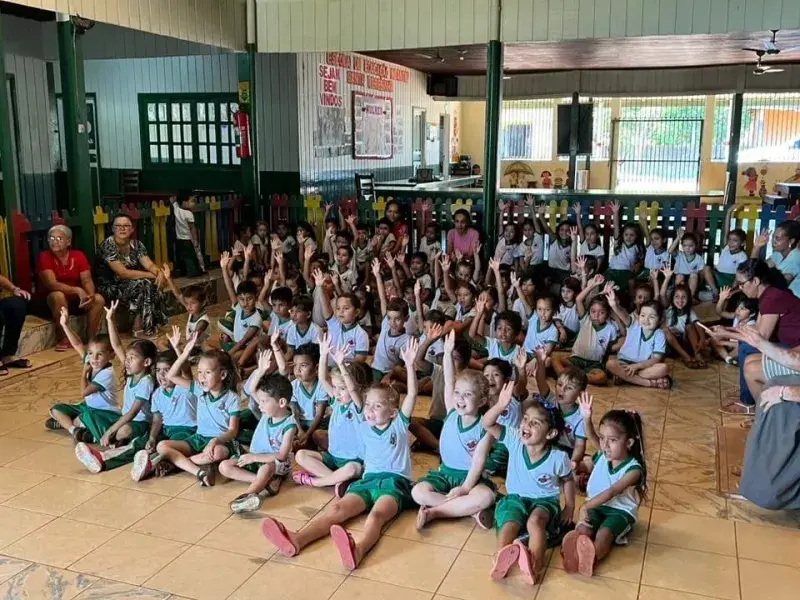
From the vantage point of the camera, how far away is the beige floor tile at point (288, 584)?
9.67 feet

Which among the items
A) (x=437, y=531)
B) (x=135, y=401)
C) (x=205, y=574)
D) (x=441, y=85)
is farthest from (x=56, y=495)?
(x=441, y=85)

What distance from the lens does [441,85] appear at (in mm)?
15734

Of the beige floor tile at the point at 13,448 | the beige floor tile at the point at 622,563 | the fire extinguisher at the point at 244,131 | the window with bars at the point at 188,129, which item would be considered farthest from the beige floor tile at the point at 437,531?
the window with bars at the point at 188,129

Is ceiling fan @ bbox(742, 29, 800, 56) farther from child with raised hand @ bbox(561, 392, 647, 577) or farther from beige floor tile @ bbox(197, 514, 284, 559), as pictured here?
beige floor tile @ bbox(197, 514, 284, 559)

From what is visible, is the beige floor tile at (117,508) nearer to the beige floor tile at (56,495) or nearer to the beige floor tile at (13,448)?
the beige floor tile at (56,495)

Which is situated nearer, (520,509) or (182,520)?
(520,509)

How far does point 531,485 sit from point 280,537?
1.08m

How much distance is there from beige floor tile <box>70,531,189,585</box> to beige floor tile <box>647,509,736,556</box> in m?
2.07

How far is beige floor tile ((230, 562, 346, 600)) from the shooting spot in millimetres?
2947

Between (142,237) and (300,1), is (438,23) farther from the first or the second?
(142,237)

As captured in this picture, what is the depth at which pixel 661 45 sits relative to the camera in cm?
1131

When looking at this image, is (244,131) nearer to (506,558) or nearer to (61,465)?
(61,465)

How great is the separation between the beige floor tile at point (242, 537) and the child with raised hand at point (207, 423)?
0.43m

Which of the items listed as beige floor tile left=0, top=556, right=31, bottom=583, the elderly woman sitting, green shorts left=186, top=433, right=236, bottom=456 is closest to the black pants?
the elderly woman sitting
